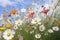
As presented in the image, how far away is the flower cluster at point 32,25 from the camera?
206 cm

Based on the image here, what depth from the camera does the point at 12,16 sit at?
2.30 metres

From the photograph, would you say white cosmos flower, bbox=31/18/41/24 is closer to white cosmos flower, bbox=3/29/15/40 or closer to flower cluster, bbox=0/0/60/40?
flower cluster, bbox=0/0/60/40

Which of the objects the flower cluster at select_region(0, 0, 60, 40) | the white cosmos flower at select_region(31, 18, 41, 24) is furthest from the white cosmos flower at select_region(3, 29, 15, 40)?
the white cosmos flower at select_region(31, 18, 41, 24)

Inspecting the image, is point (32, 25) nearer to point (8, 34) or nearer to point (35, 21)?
point (35, 21)

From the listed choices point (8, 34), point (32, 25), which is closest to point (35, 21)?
point (32, 25)

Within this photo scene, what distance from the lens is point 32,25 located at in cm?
221

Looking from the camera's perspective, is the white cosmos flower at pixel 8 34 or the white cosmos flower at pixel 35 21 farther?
the white cosmos flower at pixel 35 21

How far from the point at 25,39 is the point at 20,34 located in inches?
2.8

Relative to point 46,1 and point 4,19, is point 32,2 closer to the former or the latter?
point 46,1

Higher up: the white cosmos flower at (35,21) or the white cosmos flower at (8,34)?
the white cosmos flower at (35,21)

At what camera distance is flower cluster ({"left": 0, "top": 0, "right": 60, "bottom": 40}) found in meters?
2.06

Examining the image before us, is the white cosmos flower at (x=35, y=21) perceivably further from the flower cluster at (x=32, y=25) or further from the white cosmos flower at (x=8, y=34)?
the white cosmos flower at (x=8, y=34)

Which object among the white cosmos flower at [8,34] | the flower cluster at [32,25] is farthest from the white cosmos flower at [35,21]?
the white cosmos flower at [8,34]

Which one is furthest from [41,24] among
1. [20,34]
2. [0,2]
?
[0,2]
